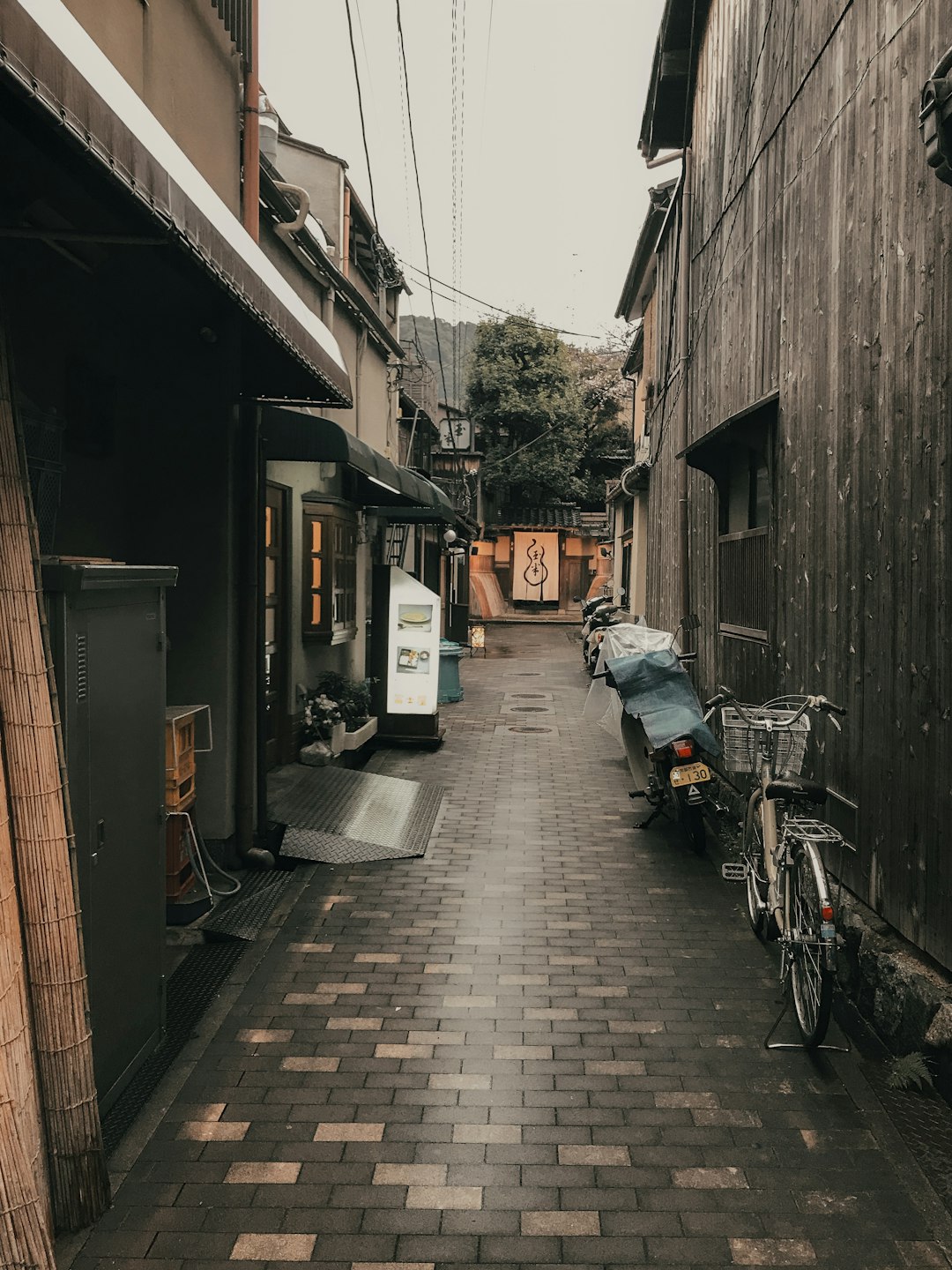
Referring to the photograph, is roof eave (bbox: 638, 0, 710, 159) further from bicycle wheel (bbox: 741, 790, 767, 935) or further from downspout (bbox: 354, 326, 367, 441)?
bicycle wheel (bbox: 741, 790, 767, 935)

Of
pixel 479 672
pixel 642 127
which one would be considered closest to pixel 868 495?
pixel 642 127

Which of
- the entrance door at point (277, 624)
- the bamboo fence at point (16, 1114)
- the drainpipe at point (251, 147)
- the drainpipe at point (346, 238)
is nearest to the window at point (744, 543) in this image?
the entrance door at point (277, 624)

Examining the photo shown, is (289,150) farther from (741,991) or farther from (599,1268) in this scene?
(599,1268)

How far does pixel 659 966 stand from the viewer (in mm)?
5785

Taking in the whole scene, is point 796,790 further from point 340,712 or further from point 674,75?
point 674,75

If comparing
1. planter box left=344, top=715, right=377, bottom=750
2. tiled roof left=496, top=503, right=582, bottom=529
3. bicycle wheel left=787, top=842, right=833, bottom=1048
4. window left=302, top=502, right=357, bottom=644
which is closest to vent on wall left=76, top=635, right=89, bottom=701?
bicycle wheel left=787, top=842, right=833, bottom=1048

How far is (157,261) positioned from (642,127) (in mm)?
10259

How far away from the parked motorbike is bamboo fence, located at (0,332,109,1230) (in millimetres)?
5218

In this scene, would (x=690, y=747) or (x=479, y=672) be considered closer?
(x=690, y=747)

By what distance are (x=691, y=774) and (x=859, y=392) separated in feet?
11.1

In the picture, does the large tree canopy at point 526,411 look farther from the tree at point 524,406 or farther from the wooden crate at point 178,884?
the wooden crate at point 178,884

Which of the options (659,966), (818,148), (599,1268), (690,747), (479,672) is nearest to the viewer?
(599,1268)

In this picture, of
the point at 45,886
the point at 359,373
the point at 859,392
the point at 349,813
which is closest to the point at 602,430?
the point at 359,373

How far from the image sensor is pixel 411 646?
1282cm
